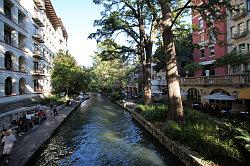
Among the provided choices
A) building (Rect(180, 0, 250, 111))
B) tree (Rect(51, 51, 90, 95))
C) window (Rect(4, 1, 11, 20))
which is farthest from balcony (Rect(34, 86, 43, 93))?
building (Rect(180, 0, 250, 111))

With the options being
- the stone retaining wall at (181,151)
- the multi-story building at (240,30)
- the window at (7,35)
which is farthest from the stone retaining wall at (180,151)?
the window at (7,35)

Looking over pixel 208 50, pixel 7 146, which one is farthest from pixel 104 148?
pixel 208 50

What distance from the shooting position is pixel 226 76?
26.6m

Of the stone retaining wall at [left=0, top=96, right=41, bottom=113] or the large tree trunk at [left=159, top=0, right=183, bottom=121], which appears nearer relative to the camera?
the large tree trunk at [left=159, top=0, right=183, bottom=121]

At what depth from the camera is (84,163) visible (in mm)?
13695

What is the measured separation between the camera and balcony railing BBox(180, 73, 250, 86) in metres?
23.6

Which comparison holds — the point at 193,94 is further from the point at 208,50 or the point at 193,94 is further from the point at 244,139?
the point at 244,139

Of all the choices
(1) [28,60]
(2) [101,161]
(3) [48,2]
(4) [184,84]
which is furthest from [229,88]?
(3) [48,2]

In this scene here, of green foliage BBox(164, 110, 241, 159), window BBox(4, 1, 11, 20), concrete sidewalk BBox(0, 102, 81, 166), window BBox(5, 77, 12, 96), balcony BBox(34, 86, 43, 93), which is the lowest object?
concrete sidewalk BBox(0, 102, 81, 166)

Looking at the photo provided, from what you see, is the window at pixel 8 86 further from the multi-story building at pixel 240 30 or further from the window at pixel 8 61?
the multi-story building at pixel 240 30

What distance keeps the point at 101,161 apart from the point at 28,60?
27.6m

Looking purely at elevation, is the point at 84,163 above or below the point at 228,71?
below

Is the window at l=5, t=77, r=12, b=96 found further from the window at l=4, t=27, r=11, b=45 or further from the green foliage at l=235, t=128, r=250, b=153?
the green foliage at l=235, t=128, r=250, b=153

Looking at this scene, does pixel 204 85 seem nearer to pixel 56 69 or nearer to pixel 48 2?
pixel 56 69
